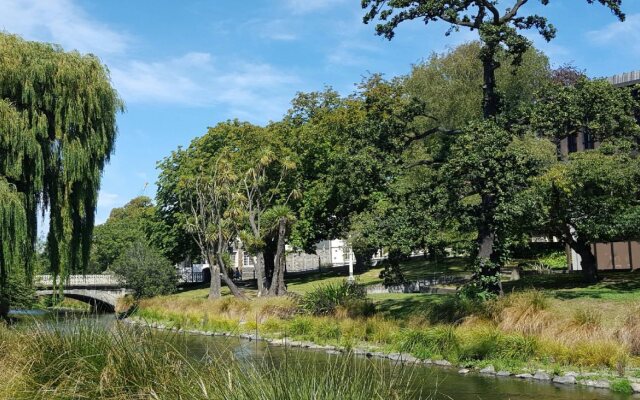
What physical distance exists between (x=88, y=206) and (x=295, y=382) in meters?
17.5

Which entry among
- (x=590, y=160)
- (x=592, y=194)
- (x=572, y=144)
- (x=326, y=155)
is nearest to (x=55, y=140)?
(x=590, y=160)

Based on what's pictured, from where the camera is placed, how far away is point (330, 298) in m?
28.8

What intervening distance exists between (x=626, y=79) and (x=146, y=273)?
35.3m

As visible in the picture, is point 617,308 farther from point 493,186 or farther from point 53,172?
point 53,172

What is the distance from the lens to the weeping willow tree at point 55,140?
2056cm

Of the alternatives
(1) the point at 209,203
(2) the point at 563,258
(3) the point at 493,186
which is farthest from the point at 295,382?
(1) the point at 209,203

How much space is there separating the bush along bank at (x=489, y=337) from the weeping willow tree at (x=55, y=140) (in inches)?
183

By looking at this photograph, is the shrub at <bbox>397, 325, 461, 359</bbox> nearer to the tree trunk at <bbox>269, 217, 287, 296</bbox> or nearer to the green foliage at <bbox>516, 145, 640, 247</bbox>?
the green foliage at <bbox>516, 145, 640, 247</bbox>

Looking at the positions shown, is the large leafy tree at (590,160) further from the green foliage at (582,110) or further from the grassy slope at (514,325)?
the grassy slope at (514,325)

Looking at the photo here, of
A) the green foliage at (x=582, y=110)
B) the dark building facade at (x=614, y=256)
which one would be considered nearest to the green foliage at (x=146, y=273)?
the dark building facade at (x=614, y=256)

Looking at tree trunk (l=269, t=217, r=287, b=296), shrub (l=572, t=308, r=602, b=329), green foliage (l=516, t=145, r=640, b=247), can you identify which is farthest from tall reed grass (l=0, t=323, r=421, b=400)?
tree trunk (l=269, t=217, r=287, b=296)

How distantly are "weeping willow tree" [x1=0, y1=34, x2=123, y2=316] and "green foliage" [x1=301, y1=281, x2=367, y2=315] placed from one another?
396 inches

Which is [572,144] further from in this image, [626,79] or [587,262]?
[587,262]

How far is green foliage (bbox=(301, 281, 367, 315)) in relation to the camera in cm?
2823
